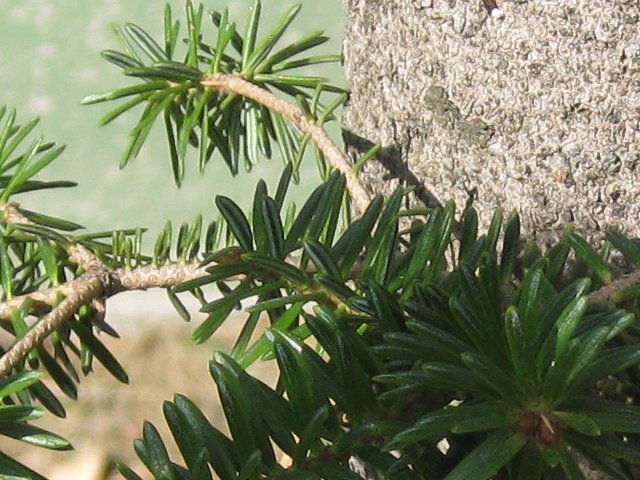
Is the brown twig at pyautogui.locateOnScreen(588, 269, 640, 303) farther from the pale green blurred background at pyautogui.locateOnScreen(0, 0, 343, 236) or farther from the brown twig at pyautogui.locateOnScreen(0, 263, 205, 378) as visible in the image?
the pale green blurred background at pyautogui.locateOnScreen(0, 0, 343, 236)

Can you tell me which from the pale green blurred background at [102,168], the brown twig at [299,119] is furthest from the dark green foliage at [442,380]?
the pale green blurred background at [102,168]

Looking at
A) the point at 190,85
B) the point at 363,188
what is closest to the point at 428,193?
the point at 363,188

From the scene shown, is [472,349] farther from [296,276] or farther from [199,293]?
[199,293]

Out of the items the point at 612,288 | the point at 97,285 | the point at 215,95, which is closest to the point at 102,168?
the point at 215,95

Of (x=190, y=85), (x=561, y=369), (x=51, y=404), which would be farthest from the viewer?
(x=190, y=85)

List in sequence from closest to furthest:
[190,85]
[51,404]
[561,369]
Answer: [561,369] < [51,404] < [190,85]

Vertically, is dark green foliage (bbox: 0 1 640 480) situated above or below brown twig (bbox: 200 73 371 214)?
below

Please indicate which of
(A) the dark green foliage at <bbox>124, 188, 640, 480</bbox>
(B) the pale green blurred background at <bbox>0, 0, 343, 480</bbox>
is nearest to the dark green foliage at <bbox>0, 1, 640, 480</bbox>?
(A) the dark green foliage at <bbox>124, 188, 640, 480</bbox>

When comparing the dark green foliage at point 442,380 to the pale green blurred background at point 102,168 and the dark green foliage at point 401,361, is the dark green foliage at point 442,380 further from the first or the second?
the pale green blurred background at point 102,168
